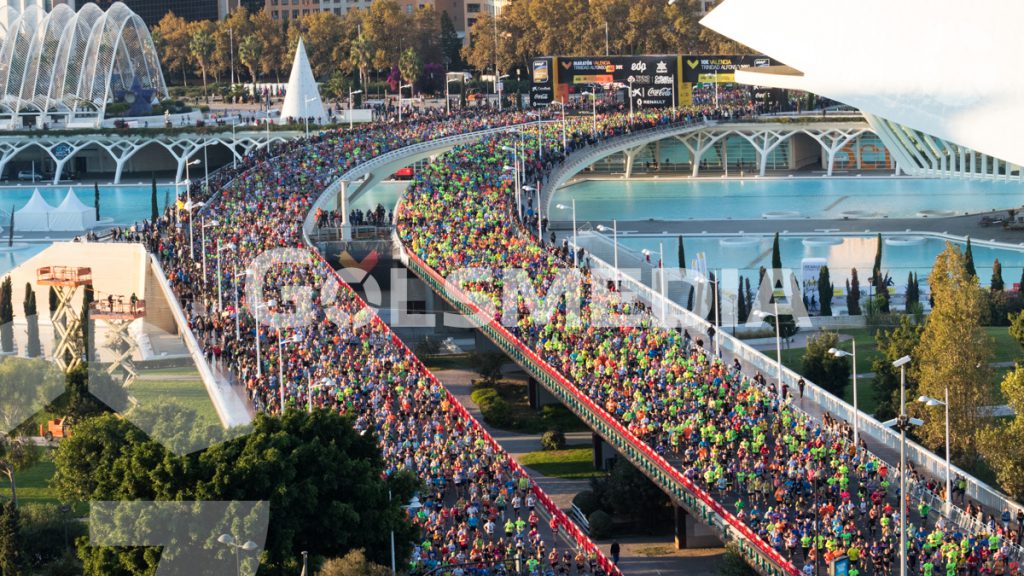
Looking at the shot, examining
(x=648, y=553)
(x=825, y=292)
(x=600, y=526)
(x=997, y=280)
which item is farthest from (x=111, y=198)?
(x=648, y=553)

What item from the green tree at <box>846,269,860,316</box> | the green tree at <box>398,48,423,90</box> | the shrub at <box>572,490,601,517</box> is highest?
the green tree at <box>398,48,423,90</box>

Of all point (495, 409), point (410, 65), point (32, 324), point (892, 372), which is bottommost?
point (495, 409)

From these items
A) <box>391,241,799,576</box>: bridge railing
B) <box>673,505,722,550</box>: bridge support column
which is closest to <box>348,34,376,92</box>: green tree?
<box>391,241,799,576</box>: bridge railing

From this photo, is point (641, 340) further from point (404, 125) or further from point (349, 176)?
point (404, 125)

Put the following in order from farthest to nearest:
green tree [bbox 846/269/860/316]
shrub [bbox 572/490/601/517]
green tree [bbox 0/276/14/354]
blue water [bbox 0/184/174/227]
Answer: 1. blue water [bbox 0/184/174/227]
2. green tree [bbox 846/269/860/316]
3. green tree [bbox 0/276/14/354]
4. shrub [bbox 572/490/601/517]

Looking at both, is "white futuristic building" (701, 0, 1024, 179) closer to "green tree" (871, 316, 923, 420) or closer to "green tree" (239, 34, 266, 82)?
"green tree" (871, 316, 923, 420)

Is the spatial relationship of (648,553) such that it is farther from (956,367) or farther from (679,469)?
(956,367)
